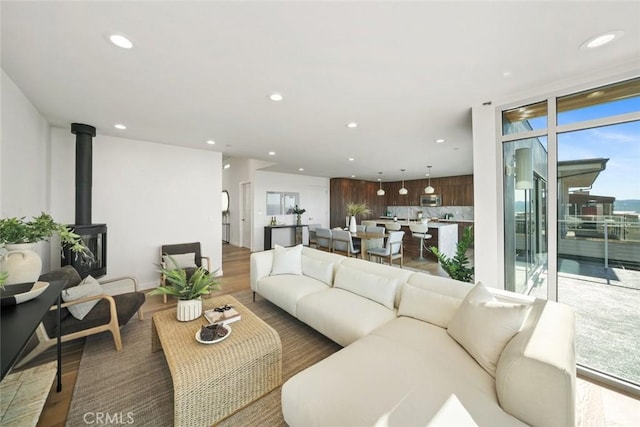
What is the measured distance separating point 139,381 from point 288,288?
1470 millimetres

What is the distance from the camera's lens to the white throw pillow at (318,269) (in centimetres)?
295

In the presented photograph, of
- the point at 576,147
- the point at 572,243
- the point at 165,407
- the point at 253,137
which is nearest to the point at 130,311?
the point at 165,407

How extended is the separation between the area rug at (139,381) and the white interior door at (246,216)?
4.76 metres

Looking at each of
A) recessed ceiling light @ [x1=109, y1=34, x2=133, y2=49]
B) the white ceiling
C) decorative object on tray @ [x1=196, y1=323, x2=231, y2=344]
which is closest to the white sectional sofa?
decorative object on tray @ [x1=196, y1=323, x2=231, y2=344]

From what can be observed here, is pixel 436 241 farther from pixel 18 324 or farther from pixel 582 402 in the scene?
pixel 18 324

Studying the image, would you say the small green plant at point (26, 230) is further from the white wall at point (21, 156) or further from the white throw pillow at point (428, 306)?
the white throw pillow at point (428, 306)

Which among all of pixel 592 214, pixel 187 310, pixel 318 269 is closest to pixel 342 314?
pixel 318 269

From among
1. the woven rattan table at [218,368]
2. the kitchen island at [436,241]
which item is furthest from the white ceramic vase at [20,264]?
the kitchen island at [436,241]

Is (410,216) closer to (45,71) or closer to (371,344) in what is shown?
(371,344)

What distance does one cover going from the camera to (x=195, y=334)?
69.4 inches

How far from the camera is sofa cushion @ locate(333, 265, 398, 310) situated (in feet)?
7.46

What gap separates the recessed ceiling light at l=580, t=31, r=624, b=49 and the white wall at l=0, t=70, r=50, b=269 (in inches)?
179

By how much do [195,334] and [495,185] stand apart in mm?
3126

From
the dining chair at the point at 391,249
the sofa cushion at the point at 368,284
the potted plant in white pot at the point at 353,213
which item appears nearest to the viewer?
the sofa cushion at the point at 368,284
